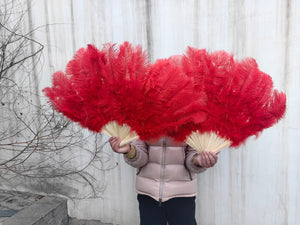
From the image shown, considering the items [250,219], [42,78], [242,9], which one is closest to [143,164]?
[250,219]

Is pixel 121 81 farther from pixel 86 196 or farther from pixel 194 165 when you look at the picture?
pixel 86 196

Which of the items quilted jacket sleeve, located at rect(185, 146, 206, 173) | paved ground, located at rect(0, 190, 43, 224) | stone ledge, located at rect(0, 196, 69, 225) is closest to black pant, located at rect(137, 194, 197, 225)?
quilted jacket sleeve, located at rect(185, 146, 206, 173)

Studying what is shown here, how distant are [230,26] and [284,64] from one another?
0.49 m

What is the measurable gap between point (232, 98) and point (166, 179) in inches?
27.4

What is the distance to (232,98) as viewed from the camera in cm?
126

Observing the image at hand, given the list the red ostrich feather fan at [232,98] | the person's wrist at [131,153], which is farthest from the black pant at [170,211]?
the red ostrich feather fan at [232,98]

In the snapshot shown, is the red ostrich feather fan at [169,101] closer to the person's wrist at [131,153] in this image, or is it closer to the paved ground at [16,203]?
the person's wrist at [131,153]

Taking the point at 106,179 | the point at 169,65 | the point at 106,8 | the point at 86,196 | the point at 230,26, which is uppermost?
the point at 106,8

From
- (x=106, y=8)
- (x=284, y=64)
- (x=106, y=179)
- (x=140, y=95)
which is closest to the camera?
(x=140, y=95)

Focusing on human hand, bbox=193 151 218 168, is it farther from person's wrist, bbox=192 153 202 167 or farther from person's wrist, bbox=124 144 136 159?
person's wrist, bbox=124 144 136 159

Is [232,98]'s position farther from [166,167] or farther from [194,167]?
[166,167]

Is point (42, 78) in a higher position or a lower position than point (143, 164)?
higher

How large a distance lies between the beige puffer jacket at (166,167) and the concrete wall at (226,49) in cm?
63

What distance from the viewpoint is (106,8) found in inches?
90.7
